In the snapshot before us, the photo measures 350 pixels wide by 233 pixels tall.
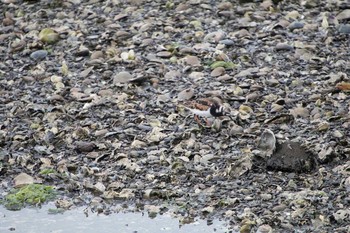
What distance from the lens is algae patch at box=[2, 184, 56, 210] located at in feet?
26.7

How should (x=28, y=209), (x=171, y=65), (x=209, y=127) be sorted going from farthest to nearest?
1. (x=171, y=65)
2. (x=209, y=127)
3. (x=28, y=209)

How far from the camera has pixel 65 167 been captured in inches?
337

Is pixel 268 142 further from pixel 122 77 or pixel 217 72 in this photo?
pixel 122 77

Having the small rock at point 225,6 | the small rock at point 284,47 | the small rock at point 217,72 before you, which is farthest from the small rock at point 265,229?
the small rock at point 225,6

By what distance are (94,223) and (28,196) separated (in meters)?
0.86

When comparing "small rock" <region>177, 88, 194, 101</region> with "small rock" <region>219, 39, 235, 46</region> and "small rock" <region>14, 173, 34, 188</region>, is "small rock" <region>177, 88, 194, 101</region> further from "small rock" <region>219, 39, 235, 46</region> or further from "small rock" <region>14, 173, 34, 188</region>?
"small rock" <region>14, 173, 34, 188</region>

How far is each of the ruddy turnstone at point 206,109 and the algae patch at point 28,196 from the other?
1.77 meters

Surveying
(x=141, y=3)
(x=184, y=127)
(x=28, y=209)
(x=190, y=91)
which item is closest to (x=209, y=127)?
(x=184, y=127)

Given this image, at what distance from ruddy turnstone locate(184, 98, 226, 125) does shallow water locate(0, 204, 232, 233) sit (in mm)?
1647

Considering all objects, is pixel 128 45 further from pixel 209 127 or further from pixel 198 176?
pixel 198 176

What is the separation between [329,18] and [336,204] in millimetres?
4750

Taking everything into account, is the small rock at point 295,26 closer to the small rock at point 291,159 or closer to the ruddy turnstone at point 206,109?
the ruddy turnstone at point 206,109

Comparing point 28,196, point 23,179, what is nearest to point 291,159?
point 28,196

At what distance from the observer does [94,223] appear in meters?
7.68
